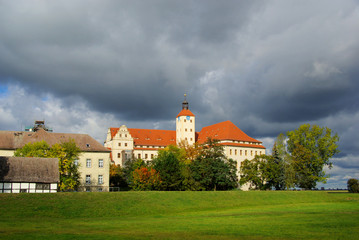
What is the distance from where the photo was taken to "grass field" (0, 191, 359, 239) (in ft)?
60.1

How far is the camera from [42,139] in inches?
2464

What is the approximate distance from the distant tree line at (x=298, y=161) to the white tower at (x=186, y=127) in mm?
40727

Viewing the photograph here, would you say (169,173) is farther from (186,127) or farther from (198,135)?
(198,135)

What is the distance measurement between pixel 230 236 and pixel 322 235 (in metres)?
4.44

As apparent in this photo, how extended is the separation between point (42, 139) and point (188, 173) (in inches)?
1012

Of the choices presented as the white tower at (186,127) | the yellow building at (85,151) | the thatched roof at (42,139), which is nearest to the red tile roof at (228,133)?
the white tower at (186,127)

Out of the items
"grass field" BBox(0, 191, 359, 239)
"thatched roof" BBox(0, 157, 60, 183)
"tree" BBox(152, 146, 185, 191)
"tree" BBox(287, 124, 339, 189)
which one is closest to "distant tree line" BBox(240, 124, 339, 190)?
"tree" BBox(287, 124, 339, 189)

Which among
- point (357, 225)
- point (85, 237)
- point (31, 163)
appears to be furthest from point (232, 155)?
point (85, 237)

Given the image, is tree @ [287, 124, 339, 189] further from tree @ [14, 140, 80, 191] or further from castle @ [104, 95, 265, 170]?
tree @ [14, 140, 80, 191]

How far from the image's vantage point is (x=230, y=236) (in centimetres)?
1747

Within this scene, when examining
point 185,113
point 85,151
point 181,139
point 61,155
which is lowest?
point 61,155

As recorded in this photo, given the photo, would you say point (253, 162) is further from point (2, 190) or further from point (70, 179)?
point (2, 190)

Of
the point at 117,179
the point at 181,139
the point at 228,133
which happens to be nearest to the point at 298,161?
the point at 228,133

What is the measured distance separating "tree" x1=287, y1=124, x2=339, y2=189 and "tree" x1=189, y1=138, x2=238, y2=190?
12.0 meters
